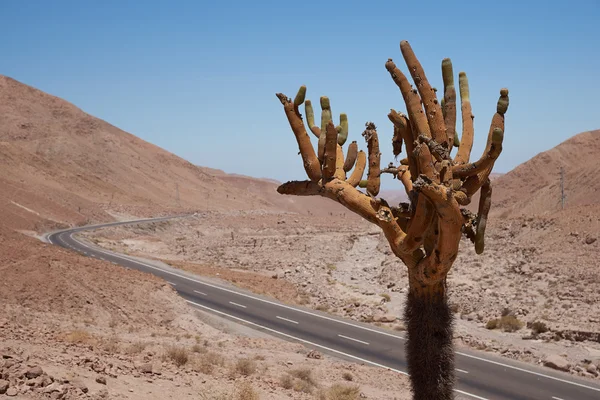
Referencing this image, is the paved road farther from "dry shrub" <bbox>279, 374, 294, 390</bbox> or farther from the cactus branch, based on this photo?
the cactus branch

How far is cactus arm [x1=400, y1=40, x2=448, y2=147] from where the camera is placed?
7941 millimetres

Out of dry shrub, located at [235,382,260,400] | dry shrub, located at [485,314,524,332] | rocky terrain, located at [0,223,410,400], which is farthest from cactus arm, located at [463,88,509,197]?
dry shrub, located at [485,314,524,332]

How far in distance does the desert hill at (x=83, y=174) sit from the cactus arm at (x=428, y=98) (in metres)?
52.8

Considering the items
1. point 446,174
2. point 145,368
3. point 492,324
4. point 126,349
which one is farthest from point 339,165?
point 492,324

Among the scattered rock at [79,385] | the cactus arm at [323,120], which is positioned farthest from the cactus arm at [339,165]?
the scattered rock at [79,385]

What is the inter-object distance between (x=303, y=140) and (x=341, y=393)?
19.3 ft

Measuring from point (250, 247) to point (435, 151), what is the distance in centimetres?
4226

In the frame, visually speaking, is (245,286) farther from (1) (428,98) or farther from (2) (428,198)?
(2) (428,198)

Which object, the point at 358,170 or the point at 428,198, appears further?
the point at 358,170

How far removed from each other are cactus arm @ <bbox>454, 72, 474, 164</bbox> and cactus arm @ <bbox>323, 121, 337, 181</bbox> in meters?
1.83

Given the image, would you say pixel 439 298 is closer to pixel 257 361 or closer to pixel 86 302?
pixel 257 361

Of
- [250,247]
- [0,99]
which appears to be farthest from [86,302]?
[0,99]

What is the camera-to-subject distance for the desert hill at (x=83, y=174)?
66.6 metres

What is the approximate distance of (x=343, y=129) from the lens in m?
10.0
